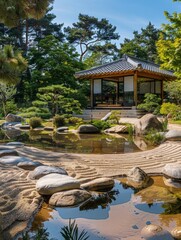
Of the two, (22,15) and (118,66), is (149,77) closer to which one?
(118,66)

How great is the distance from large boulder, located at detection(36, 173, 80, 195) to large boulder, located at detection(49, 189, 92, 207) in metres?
0.11

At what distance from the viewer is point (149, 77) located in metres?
19.6

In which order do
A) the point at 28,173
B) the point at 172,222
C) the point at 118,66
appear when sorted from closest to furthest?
1. the point at 172,222
2. the point at 28,173
3. the point at 118,66

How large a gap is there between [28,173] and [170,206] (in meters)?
2.63

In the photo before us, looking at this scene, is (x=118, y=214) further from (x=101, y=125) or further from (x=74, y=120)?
(x=74, y=120)

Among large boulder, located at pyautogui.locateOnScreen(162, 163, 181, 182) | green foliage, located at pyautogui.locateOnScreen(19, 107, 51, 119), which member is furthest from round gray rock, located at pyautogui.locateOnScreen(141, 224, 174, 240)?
green foliage, located at pyautogui.locateOnScreen(19, 107, 51, 119)

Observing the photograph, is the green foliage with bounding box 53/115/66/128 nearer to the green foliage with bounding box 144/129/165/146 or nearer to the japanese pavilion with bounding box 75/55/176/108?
the japanese pavilion with bounding box 75/55/176/108

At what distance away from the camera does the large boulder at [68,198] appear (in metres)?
3.95

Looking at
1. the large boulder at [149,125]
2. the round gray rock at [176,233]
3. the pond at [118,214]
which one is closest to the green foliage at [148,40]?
the large boulder at [149,125]

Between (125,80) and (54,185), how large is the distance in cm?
1557

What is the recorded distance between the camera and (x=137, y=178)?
509 cm

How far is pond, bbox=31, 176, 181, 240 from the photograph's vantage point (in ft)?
10.7

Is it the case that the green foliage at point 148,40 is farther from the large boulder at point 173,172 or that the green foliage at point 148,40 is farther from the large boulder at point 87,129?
the large boulder at point 173,172

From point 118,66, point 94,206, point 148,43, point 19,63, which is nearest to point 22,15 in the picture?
point 19,63
